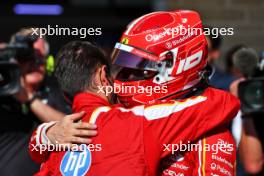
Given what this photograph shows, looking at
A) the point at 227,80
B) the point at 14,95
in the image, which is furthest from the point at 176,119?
the point at 227,80

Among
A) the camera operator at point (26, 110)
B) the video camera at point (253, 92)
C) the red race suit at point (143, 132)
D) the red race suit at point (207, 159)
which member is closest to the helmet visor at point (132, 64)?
the red race suit at point (143, 132)

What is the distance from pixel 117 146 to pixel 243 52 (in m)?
1.81

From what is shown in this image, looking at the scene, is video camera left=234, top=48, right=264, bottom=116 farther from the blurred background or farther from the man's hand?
the man's hand

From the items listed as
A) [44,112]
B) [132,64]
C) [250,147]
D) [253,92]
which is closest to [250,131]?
[250,147]

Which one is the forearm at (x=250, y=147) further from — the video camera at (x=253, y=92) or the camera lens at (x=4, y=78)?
the camera lens at (x=4, y=78)

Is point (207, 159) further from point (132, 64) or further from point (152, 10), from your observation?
point (152, 10)

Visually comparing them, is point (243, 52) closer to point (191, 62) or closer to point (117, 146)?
point (191, 62)

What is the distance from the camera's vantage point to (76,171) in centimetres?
221

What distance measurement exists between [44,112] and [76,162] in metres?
1.57

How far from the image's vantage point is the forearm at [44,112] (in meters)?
3.75

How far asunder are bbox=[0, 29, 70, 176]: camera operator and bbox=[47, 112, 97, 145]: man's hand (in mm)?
572

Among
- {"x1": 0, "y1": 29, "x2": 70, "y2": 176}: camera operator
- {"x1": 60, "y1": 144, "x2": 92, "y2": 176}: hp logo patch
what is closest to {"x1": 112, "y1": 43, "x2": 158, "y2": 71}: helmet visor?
{"x1": 60, "y1": 144, "x2": 92, "y2": 176}: hp logo patch

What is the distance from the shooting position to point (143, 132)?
2172 millimetres

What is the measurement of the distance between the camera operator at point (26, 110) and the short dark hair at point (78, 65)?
1.84 ft
